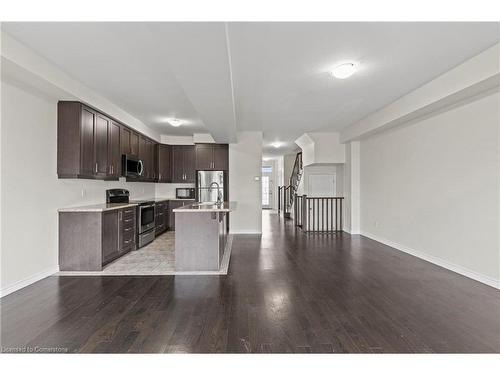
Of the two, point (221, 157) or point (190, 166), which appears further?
point (190, 166)

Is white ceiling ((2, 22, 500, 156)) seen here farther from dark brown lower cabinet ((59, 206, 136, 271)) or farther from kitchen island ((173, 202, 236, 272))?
dark brown lower cabinet ((59, 206, 136, 271))

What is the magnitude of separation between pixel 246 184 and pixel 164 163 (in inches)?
94.7

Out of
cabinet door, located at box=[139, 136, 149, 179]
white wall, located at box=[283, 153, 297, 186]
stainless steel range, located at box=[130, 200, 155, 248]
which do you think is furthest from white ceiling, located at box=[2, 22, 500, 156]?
white wall, located at box=[283, 153, 297, 186]

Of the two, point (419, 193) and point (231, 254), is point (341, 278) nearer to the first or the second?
point (231, 254)

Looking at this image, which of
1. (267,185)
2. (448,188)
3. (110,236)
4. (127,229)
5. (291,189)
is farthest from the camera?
(267,185)

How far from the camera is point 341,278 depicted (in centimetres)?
359

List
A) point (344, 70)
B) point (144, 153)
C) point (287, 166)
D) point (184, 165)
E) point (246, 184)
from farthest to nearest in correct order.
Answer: point (287, 166) → point (184, 165) → point (246, 184) → point (144, 153) → point (344, 70)

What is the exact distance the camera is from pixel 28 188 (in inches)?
132

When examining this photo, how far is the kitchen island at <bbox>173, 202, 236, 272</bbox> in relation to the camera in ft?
12.8

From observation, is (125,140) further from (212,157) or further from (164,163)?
(212,157)

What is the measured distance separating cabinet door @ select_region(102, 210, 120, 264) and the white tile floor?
5.8 inches

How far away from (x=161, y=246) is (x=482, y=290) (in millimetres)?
5196

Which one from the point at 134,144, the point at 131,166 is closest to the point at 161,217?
the point at 131,166

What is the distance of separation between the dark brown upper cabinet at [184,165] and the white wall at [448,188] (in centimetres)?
487
